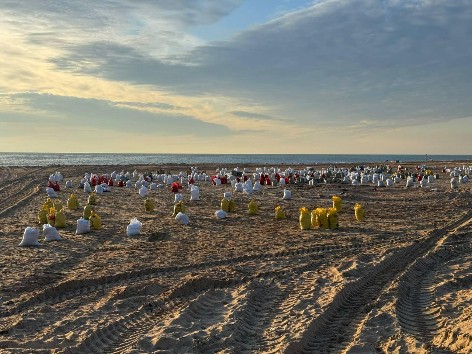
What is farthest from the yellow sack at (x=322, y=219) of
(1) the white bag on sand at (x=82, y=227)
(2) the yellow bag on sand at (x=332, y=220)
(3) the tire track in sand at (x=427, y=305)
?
(1) the white bag on sand at (x=82, y=227)

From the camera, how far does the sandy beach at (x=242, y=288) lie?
5.74 m

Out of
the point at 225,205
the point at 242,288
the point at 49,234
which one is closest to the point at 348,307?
the point at 242,288

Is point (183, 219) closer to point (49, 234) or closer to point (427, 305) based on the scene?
point (49, 234)

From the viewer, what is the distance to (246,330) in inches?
239

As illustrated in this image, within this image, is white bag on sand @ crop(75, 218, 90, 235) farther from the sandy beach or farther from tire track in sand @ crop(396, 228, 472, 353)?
tire track in sand @ crop(396, 228, 472, 353)

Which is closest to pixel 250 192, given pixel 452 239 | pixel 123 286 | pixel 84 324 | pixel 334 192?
pixel 334 192

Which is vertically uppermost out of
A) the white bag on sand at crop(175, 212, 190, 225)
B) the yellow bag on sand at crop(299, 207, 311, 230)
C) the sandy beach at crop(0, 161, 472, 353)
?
the yellow bag on sand at crop(299, 207, 311, 230)

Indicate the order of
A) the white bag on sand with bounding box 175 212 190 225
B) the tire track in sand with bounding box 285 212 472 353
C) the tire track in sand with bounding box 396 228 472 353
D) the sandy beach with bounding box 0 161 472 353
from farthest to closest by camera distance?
the white bag on sand with bounding box 175 212 190 225 < the sandy beach with bounding box 0 161 472 353 < the tire track in sand with bounding box 285 212 472 353 < the tire track in sand with bounding box 396 228 472 353

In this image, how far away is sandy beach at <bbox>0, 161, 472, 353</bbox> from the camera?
5.74m

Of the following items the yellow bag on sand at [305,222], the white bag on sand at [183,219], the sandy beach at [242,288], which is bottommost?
the sandy beach at [242,288]

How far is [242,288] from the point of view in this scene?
774 cm

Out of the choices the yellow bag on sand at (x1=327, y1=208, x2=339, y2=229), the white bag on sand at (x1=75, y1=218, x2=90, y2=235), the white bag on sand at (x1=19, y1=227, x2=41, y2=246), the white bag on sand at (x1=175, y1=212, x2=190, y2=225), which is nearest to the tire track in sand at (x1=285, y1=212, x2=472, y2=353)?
the yellow bag on sand at (x1=327, y1=208, x2=339, y2=229)

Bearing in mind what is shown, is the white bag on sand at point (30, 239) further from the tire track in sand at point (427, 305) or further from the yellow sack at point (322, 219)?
the tire track in sand at point (427, 305)

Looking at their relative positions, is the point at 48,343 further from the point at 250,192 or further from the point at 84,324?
the point at 250,192
